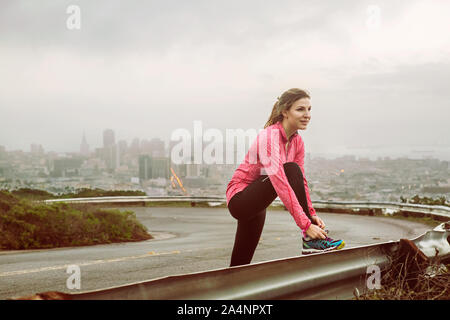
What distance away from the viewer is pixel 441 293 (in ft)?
11.0

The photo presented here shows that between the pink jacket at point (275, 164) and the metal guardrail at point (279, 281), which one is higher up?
the pink jacket at point (275, 164)

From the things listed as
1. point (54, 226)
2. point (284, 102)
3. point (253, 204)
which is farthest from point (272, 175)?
point (54, 226)

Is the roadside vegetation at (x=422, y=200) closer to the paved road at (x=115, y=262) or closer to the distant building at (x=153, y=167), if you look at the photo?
the paved road at (x=115, y=262)

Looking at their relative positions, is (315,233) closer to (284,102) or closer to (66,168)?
(284,102)

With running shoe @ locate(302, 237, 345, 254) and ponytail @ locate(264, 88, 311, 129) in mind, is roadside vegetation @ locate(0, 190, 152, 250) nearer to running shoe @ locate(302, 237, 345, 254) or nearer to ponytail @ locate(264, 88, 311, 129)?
ponytail @ locate(264, 88, 311, 129)

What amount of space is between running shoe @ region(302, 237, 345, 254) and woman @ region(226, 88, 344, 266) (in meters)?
0.02

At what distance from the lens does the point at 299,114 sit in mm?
4289

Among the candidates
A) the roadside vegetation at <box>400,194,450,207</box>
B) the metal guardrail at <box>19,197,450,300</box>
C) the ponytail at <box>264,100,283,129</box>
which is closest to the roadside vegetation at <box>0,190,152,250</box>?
the ponytail at <box>264,100,283,129</box>

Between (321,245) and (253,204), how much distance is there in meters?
0.71

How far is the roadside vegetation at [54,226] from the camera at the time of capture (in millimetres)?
9086

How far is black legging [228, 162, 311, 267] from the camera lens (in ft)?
13.5

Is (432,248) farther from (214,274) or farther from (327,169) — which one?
(327,169)

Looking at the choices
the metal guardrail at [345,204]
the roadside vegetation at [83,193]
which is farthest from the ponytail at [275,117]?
the roadside vegetation at [83,193]
